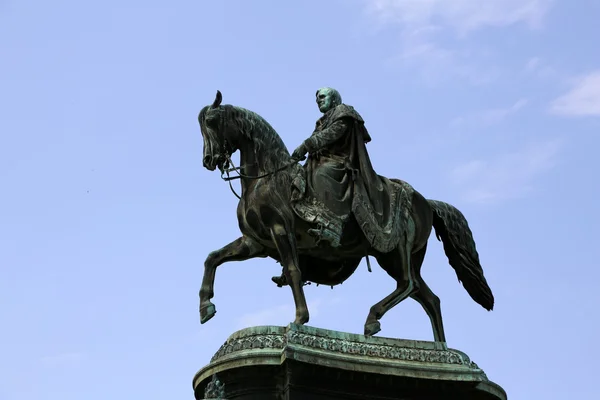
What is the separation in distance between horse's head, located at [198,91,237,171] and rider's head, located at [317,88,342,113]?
5.40 feet

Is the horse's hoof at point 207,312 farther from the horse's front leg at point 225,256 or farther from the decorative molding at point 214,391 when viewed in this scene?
the decorative molding at point 214,391

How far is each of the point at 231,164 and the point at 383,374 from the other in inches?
145

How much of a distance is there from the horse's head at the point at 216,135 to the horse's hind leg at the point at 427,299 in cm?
326

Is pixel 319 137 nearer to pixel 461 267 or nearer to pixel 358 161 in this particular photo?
pixel 358 161

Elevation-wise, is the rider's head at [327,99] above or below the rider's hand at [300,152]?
above

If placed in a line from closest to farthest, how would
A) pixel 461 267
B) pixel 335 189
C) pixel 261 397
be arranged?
pixel 261 397 → pixel 335 189 → pixel 461 267

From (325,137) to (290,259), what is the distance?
1.93 metres

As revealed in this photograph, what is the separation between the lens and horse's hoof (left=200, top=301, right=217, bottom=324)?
22.2 meters

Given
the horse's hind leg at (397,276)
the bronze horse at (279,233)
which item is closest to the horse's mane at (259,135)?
the bronze horse at (279,233)

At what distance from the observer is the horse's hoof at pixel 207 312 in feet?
73.0

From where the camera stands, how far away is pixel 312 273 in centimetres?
2308

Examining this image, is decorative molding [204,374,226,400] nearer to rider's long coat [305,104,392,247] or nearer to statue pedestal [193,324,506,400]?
statue pedestal [193,324,506,400]

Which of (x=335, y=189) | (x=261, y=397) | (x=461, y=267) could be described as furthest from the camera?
(x=461, y=267)

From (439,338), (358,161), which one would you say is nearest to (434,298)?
(439,338)
